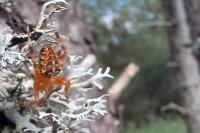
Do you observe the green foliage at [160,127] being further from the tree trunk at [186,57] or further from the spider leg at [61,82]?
the spider leg at [61,82]

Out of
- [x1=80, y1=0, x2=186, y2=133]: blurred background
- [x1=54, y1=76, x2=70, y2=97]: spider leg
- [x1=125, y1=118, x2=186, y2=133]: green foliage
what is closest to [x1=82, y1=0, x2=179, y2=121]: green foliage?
[x1=80, y1=0, x2=186, y2=133]: blurred background

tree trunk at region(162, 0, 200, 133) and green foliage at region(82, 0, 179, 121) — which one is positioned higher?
green foliage at region(82, 0, 179, 121)

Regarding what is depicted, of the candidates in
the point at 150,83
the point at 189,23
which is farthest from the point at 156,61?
the point at 189,23

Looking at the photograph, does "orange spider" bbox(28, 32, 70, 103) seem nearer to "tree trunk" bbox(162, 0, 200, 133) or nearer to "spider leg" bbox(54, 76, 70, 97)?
"spider leg" bbox(54, 76, 70, 97)

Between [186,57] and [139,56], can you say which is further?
[139,56]

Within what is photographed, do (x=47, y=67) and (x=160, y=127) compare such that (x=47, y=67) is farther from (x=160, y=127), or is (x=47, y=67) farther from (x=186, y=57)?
(x=160, y=127)

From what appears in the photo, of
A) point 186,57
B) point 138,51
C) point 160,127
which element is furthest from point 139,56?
point 186,57
